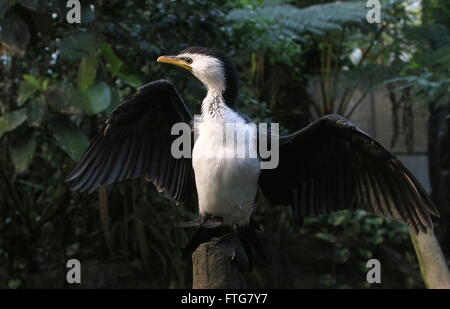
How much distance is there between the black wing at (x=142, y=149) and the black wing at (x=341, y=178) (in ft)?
1.61

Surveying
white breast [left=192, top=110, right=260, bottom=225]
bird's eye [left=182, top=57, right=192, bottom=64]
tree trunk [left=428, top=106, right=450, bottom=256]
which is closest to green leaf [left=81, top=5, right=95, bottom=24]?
bird's eye [left=182, top=57, right=192, bottom=64]

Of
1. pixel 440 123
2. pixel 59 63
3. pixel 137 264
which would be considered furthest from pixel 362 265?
pixel 59 63

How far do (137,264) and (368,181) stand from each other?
3148 mm

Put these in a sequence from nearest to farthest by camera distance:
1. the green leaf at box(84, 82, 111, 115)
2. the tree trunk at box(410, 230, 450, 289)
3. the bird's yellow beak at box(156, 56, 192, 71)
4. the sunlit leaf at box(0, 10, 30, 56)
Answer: the bird's yellow beak at box(156, 56, 192, 71), the tree trunk at box(410, 230, 450, 289), the sunlit leaf at box(0, 10, 30, 56), the green leaf at box(84, 82, 111, 115)

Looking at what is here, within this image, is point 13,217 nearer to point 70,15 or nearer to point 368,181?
point 70,15

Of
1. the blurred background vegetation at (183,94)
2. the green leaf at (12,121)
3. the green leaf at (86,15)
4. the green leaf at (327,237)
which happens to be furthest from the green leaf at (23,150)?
the green leaf at (327,237)

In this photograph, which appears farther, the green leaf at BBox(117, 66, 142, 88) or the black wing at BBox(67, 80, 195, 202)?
the green leaf at BBox(117, 66, 142, 88)

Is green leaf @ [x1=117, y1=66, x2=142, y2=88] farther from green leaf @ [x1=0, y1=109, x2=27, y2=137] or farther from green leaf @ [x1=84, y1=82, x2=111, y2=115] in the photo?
green leaf @ [x1=0, y1=109, x2=27, y2=137]

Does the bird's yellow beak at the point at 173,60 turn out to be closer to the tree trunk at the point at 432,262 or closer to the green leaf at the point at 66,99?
the green leaf at the point at 66,99

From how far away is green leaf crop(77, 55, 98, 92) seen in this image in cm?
416

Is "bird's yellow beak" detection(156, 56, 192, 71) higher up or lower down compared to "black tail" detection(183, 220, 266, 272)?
higher up

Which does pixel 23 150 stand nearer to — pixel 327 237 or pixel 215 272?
pixel 215 272

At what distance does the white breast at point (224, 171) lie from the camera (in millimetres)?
2697

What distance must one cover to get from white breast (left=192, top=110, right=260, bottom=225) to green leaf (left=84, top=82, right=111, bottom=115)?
1.47 metres
